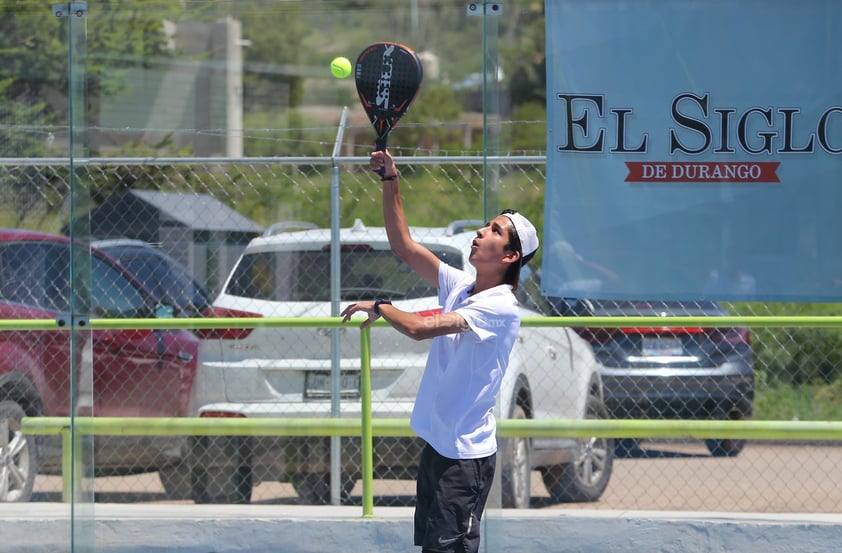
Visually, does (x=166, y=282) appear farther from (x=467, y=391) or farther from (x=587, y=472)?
(x=467, y=391)

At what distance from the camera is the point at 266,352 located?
6848mm

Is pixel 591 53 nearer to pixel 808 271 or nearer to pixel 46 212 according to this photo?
pixel 808 271

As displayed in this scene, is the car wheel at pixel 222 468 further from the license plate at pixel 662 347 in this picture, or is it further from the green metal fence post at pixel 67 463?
the license plate at pixel 662 347

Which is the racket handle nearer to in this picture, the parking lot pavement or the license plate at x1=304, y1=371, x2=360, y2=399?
the parking lot pavement

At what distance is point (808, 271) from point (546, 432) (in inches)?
58.6

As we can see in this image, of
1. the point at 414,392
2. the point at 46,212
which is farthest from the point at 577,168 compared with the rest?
the point at 46,212

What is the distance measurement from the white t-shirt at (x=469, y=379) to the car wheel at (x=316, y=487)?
8.61 ft

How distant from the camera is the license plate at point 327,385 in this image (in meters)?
6.81

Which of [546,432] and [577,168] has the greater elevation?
[577,168]

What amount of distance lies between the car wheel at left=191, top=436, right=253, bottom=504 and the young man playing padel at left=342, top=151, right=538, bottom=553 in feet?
9.58

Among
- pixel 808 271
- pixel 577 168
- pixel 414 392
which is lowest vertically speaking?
pixel 414 392

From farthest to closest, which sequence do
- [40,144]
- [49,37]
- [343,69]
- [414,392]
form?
[49,37] → [40,144] → [414,392] → [343,69]

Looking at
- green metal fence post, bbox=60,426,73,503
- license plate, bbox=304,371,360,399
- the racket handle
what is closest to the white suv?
license plate, bbox=304,371,360,399

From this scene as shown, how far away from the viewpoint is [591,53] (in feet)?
19.3
